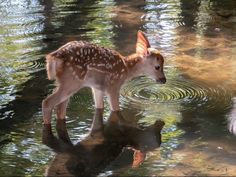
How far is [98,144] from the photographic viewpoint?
22.3 feet

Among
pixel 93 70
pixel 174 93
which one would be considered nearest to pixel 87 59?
pixel 93 70

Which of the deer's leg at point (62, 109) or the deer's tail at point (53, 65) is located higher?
the deer's tail at point (53, 65)

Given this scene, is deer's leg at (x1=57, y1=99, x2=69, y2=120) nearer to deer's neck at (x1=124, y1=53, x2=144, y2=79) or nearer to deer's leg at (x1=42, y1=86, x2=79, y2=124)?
deer's leg at (x1=42, y1=86, x2=79, y2=124)

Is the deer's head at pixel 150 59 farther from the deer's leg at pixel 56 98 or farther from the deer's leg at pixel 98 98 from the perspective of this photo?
the deer's leg at pixel 56 98

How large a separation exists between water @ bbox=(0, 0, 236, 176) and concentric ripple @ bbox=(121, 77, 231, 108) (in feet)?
0.04

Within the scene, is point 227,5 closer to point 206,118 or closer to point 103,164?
point 206,118

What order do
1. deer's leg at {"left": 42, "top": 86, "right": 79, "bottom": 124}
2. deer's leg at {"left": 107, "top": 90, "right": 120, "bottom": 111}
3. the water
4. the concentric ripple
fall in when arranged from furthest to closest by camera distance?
the concentric ripple
deer's leg at {"left": 107, "top": 90, "right": 120, "bottom": 111}
deer's leg at {"left": 42, "top": 86, "right": 79, "bottom": 124}
the water

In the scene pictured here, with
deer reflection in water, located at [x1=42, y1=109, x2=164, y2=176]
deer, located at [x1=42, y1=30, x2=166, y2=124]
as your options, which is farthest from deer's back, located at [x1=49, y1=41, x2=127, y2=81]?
deer reflection in water, located at [x1=42, y1=109, x2=164, y2=176]

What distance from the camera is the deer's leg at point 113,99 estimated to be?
291 inches

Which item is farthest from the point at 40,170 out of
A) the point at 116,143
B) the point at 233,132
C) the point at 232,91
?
the point at 232,91

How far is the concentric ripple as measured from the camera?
309 inches

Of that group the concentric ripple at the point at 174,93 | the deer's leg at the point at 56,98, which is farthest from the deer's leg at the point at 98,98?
the deer's leg at the point at 56,98

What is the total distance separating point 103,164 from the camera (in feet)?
20.7

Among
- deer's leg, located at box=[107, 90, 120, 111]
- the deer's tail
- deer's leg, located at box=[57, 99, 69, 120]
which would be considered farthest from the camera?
deer's leg, located at box=[107, 90, 120, 111]
